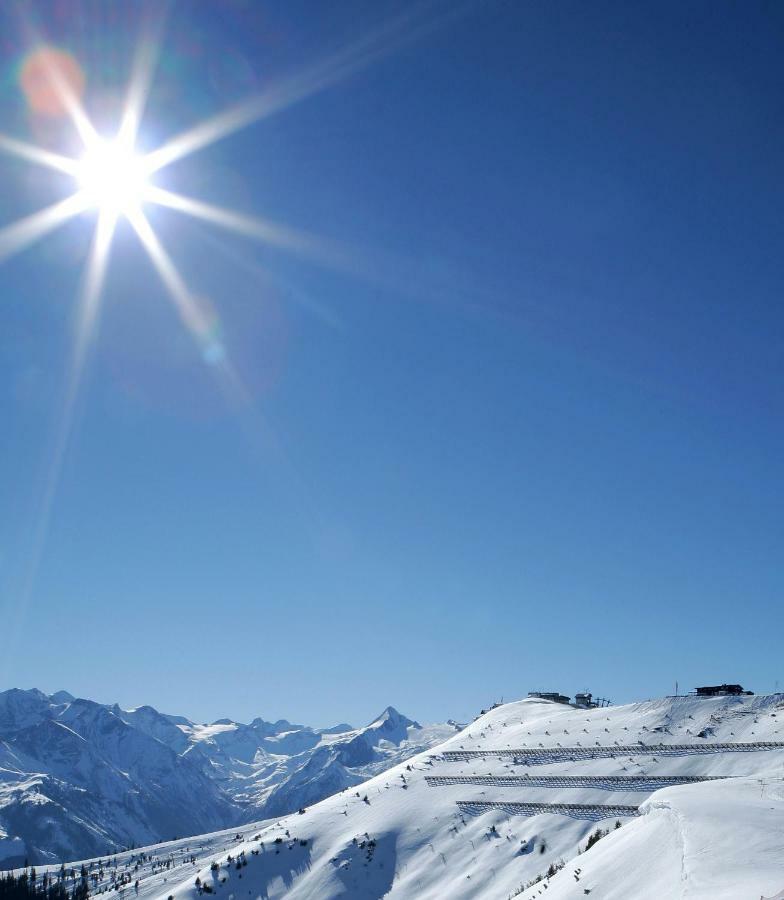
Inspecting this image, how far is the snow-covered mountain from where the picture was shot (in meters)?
59.7

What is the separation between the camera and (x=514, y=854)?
62.6m

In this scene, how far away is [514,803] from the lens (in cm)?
7219

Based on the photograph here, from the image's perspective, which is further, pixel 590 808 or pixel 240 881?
pixel 240 881

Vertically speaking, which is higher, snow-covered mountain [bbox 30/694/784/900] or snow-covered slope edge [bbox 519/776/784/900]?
snow-covered mountain [bbox 30/694/784/900]

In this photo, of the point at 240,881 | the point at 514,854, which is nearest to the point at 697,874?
the point at 514,854

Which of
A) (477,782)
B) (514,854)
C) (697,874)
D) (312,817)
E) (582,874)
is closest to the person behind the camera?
(697,874)

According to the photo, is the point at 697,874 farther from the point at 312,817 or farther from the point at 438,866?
the point at 312,817

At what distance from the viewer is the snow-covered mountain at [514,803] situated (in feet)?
196

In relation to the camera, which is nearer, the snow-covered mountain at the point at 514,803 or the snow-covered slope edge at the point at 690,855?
the snow-covered slope edge at the point at 690,855

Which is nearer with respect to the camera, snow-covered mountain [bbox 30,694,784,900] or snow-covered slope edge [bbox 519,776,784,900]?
snow-covered slope edge [bbox 519,776,784,900]

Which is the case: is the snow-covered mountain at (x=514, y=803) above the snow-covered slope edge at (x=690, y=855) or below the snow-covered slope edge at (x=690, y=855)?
above

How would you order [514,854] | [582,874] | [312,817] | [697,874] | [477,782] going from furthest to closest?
1. [312,817]
2. [477,782]
3. [514,854]
4. [582,874]
5. [697,874]

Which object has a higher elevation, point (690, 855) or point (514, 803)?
point (514, 803)

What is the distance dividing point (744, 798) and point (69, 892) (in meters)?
191
